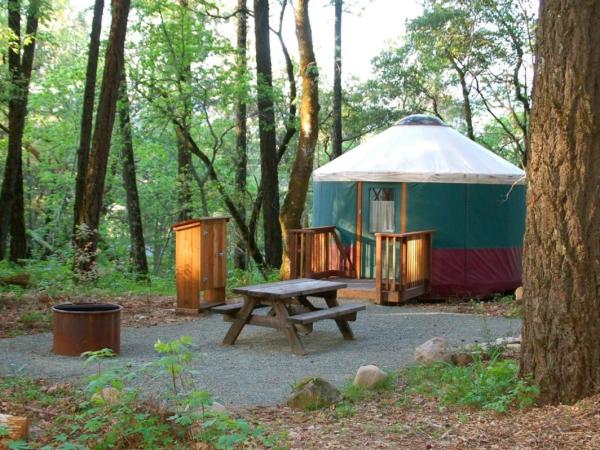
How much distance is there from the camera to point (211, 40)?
14.2 metres

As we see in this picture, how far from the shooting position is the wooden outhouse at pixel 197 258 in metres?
8.14

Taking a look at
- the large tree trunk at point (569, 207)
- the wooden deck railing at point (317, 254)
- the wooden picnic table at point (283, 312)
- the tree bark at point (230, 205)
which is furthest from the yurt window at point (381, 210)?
the large tree trunk at point (569, 207)

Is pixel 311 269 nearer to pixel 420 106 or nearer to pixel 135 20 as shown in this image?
pixel 135 20

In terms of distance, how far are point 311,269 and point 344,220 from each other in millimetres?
966

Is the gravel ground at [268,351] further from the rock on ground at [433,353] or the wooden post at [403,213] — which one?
the wooden post at [403,213]

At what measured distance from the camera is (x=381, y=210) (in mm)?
10930

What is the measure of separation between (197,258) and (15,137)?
21.2 feet

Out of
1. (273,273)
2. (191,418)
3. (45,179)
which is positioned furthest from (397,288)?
(45,179)

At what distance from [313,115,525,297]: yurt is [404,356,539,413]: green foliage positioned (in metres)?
5.29

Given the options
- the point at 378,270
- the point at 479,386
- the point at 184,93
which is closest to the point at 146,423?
the point at 479,386

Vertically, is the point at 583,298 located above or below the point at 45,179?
below

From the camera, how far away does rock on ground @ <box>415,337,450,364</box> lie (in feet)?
19.1

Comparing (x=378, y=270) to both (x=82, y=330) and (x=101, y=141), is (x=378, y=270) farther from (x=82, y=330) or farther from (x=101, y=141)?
(x=82, y=330)

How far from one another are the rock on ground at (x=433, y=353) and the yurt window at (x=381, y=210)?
16.1ft
